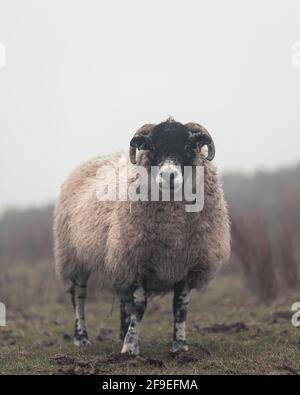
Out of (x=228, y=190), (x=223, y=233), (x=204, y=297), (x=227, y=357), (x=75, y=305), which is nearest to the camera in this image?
(x=227, y=357)

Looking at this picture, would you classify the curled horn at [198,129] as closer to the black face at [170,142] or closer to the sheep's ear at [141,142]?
the black face at [170,142]

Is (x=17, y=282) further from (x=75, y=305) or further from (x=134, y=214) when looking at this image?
(x=134, y=214)

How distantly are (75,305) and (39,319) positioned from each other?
8.13 feet

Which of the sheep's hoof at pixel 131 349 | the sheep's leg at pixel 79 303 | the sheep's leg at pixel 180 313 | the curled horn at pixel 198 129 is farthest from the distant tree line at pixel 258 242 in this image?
the sheep's hoof at pixel 131 349

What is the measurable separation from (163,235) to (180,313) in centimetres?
97

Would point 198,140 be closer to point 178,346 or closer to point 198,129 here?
point 198,129

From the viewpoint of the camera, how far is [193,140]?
7301 millimetres

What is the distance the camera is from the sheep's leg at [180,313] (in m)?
7.50

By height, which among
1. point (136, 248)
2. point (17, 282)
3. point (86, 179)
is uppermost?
point (86, 179)

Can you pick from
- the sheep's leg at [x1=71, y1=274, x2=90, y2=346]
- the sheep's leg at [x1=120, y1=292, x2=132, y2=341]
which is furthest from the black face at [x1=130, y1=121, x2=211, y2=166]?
the sheep's leg at [x1=71, y1=274, x2=90, y2=346]

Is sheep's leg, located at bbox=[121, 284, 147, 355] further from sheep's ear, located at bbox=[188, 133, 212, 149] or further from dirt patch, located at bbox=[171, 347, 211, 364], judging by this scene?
sheep's ear, located at bbox=[188, 133, 212, 149]
